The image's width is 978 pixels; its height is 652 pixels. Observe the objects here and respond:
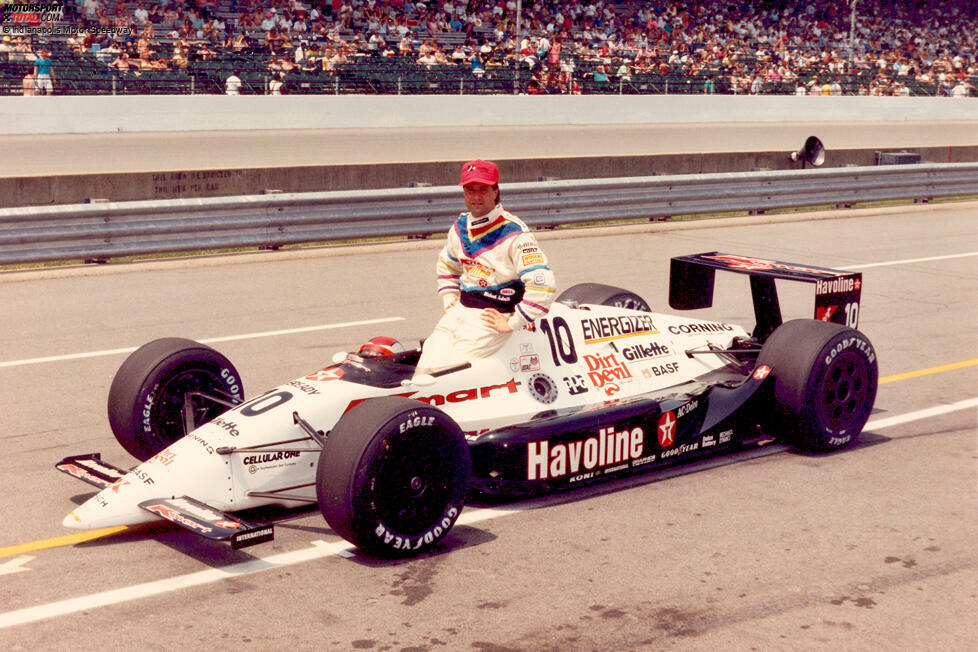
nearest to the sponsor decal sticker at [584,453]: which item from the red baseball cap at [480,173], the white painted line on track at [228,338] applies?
the red baseball cap at [480,173]

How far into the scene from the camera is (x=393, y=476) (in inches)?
210

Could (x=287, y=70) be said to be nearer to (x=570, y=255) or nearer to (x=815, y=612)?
(x=570, y=255)

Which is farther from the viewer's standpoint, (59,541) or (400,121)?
(400,121)

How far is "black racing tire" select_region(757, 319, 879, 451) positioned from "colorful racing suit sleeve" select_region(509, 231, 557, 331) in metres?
1.44

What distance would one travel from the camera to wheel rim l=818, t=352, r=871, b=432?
7.00 meters

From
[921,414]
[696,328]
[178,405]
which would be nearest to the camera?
[178,405]

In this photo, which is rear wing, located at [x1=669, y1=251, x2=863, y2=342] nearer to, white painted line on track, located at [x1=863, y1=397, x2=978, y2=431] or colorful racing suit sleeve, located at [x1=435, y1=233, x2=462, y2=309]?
white painted line on track, located at [x1=863, y1=397, x2=978, y2=431]

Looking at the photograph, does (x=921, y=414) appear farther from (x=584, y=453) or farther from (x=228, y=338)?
(x=228, y=338)

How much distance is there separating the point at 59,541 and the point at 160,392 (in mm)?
1003

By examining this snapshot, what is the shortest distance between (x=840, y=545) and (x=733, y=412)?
1354 mm

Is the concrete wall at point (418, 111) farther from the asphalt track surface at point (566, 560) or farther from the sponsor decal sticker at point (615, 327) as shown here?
the sponsor decal sticker at point (615, 327)

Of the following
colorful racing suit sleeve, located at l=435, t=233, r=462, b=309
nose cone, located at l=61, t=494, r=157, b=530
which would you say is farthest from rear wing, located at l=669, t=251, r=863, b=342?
nose cone, located at l=61, t=494, r=157, b=530

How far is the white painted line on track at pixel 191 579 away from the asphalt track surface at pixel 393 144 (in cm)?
1570

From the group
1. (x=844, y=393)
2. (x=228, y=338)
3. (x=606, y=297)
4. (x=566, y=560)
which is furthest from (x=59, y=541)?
(x=228, y=338)
